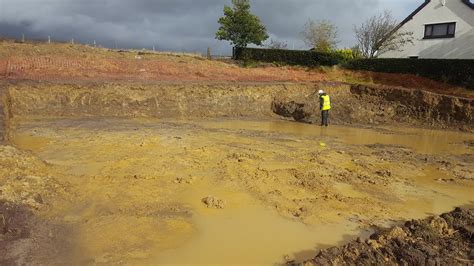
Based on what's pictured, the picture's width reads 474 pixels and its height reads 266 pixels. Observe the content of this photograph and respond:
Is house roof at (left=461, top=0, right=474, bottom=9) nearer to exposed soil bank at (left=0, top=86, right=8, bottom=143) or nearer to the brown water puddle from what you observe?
the brown water puddle

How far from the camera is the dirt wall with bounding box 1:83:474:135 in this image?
18984 millimetres

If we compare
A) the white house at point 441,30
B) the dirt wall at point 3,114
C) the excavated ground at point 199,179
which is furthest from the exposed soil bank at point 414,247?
the white house at point 441,30

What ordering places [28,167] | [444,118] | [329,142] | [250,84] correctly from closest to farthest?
1. [28,167]
2. [329,142]
3. [444,118]
4. [250,84]

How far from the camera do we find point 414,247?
5930mm

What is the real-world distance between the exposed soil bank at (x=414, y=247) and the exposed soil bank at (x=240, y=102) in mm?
13585

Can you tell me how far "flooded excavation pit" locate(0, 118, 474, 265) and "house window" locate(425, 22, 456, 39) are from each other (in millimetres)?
17486

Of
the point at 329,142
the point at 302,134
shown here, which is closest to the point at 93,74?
the point at 302,134

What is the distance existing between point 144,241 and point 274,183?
3995 mm

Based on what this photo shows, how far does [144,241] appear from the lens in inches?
249

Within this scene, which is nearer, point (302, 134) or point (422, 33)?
point (302, 134)

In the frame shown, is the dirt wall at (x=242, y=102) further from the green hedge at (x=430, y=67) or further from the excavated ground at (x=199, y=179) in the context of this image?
the green hedge at (x=430, y=67)

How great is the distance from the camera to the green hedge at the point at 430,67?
71.5 feet

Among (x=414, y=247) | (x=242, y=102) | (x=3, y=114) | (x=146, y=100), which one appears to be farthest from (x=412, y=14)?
(x=414, y=247)

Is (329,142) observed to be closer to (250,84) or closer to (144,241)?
(250,84)
